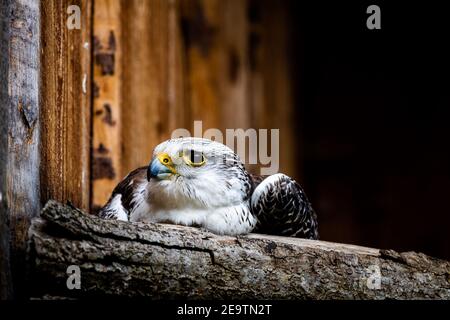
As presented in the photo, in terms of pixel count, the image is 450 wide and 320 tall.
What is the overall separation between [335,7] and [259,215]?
3.62 meters

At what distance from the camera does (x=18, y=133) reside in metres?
2.38

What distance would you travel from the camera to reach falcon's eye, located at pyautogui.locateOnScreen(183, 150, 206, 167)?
9.63 feet

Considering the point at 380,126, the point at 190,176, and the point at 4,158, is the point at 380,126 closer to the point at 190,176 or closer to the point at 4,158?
the point at 190,176

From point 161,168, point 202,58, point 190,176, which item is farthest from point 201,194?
point 202,58

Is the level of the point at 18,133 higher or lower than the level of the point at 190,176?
higher

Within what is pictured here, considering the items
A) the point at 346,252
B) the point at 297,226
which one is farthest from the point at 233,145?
the point at 346,252

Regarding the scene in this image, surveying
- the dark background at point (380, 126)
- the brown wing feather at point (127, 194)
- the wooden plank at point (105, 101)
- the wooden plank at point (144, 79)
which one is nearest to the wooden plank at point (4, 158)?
the brown wing feather at point (127, 194)

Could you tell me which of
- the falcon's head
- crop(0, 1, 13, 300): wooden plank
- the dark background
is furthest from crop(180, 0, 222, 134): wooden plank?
crop(0, 1, 13, 300): wooden plank

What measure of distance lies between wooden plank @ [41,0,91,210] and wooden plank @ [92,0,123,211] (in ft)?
0.73

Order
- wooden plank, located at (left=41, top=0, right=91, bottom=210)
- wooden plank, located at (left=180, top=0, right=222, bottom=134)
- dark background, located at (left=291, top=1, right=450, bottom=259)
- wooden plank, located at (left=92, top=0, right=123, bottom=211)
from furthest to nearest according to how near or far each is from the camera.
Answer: dark background, located at (left=291, top=1, right=450, bottom=259) < wooden plank, located at (left=180, top=0, right=222, bottom=134) < wooden plank, located at (left=92, top=0, right=123, bottom=211) < wooden plank, located at (left=41, top=0, right=91, bottom=210)

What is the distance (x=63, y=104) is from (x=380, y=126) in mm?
3840

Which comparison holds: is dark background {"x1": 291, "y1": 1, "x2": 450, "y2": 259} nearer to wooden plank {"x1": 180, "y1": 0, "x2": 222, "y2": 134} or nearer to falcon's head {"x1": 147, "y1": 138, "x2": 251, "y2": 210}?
wooden plank {"x1": 180, "y1": 0, "x2": 222, "y2": 134}

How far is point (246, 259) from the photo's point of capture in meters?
2.54
